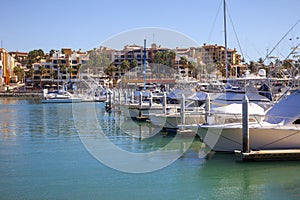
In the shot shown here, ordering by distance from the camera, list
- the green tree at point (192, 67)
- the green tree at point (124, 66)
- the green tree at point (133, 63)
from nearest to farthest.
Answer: the green tree at point (192, 67) → the green tree at point (124, 66) → the green tree at point (133, 63)

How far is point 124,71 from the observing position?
120125 millimetres

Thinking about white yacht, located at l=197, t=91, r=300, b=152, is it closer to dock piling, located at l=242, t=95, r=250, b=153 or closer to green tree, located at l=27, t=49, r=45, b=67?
dock piling, located at l=242, t=95, r=250, b=153

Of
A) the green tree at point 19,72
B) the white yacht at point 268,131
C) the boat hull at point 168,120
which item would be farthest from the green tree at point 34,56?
the white yacht at point 268,131

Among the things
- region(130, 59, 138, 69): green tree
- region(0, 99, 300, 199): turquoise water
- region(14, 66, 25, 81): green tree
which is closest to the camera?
region(0, 99, 300, 199): turquoise water

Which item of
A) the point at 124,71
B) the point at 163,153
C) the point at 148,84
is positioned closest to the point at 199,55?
the point at 148,84

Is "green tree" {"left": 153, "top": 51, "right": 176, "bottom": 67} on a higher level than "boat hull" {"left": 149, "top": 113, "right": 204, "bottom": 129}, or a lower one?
higher

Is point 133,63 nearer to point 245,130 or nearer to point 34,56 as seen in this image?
point 34,56

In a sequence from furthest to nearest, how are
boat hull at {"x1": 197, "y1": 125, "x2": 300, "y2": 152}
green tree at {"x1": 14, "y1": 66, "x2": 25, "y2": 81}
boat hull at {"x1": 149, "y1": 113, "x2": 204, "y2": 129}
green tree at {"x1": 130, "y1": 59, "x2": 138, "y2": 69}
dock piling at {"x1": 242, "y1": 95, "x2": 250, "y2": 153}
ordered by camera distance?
green tree at {"x1": 14, "y1": 66, "x2": 25, "y2": 81} < green tree at {"x1": 130, "y1": 59, "x2": 138, "y2": 69} < boat hull at {"x1": 149, "y1": 113, "x2": 204, "y2": 129} < boat hull at {"x1": 197, "y1": 125, "x2": 300, "y2": 152} < dock piling at {"x1": 242, "y1": 95, "x2": 250, "y2": 153}

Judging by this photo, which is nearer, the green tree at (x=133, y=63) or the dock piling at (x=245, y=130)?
the dock piling at (x=245, y=130)

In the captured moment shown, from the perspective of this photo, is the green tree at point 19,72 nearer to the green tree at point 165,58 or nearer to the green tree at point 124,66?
the green tree at point 124,66

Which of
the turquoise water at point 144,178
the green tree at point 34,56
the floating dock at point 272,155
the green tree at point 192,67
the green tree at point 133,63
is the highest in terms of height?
the green tree at point 34,56

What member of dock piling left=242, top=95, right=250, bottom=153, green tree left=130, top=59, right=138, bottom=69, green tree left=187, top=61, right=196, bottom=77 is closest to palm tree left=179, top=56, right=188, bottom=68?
green tree left=187, top=61, right=196, bottom=77

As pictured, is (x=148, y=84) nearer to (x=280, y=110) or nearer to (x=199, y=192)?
(x=280, y=110)

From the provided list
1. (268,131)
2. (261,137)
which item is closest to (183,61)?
(261,137)
